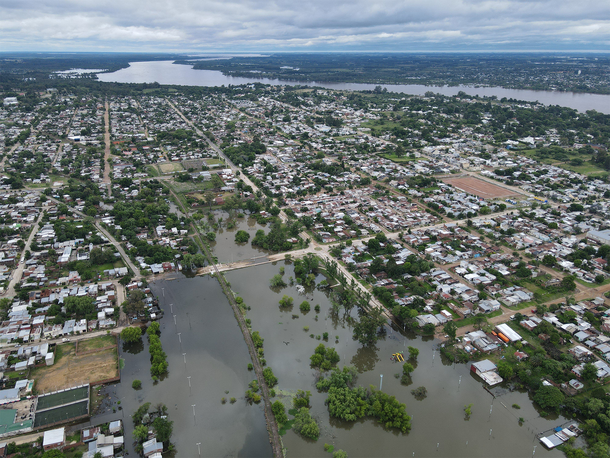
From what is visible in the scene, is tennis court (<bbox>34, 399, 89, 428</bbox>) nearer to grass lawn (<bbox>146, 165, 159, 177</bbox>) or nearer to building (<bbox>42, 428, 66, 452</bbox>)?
building (<bbox>42, 428, 66, 452</bbox>)

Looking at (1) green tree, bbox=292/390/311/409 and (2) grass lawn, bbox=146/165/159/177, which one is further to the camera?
(2) grass lawn, bbox=146/165/159/177

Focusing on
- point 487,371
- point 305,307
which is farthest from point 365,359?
point 487,371

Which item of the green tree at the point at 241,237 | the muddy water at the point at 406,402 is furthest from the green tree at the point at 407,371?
the green tree at the point at 241,237

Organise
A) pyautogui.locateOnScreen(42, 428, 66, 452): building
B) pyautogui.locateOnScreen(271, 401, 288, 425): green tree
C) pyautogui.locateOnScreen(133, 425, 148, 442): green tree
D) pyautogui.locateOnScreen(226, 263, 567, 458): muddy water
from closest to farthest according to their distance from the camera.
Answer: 1. pyautogui.locateOnScreen(42, 428, 66, 452): building
2. pyautogui.locateOnScreen(133, 425, 148, 442): green tree
3. pyautogui.locateOnScreen(226, 263, 567, 458): muddy water
4. pyautogui.locateOnScreen(271, 401, 288, 425): green tree

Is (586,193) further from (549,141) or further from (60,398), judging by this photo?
(60,398)

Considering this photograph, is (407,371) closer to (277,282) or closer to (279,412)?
(279,412)

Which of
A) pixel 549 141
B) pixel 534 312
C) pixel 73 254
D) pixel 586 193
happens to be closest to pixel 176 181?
pixel 73 254

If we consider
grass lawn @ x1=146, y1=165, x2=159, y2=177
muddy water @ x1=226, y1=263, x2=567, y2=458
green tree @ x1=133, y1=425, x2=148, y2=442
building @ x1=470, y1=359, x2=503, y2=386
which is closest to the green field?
building @ x1=470, y1=359, x2=503, y2=386
